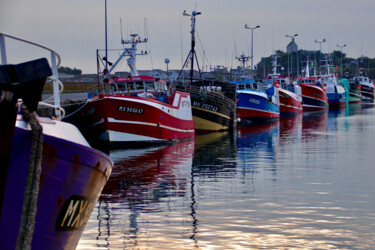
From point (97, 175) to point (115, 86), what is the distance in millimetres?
21115

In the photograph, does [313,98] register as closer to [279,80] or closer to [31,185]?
[279,80]

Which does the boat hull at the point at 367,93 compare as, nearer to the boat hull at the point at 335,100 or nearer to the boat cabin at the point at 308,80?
the boat hull at the point at 335,100

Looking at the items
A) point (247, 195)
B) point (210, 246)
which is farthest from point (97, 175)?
point (247, 195)

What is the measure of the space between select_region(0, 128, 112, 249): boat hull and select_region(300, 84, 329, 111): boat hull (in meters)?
59.5

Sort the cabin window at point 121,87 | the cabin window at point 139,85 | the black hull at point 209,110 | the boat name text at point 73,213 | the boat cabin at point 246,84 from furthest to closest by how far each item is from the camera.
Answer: the boat cabin at point 246,84 < the black hull at point 209,110 < the cabin window at point 121,87 < the cabin window at point 139,85 < the boat name text at point 73,213

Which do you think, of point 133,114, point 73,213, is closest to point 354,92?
point 133,114

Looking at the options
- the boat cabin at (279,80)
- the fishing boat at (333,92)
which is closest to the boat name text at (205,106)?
the boat cabin at (279,80)

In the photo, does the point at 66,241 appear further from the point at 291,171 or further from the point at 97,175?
the point at 291,171

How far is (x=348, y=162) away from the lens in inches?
760

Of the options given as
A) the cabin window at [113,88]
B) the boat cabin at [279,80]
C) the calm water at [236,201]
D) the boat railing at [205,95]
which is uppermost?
the boat cabin at [279,80]

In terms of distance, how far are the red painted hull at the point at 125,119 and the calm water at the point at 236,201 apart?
1.20m

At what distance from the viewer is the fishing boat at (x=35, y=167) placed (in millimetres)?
5254

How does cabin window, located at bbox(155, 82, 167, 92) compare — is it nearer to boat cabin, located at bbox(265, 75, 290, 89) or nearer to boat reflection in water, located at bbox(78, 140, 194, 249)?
boat reflection in water, located at bbox(78, 140, 194, 249)

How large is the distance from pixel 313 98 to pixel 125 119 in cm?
4557
